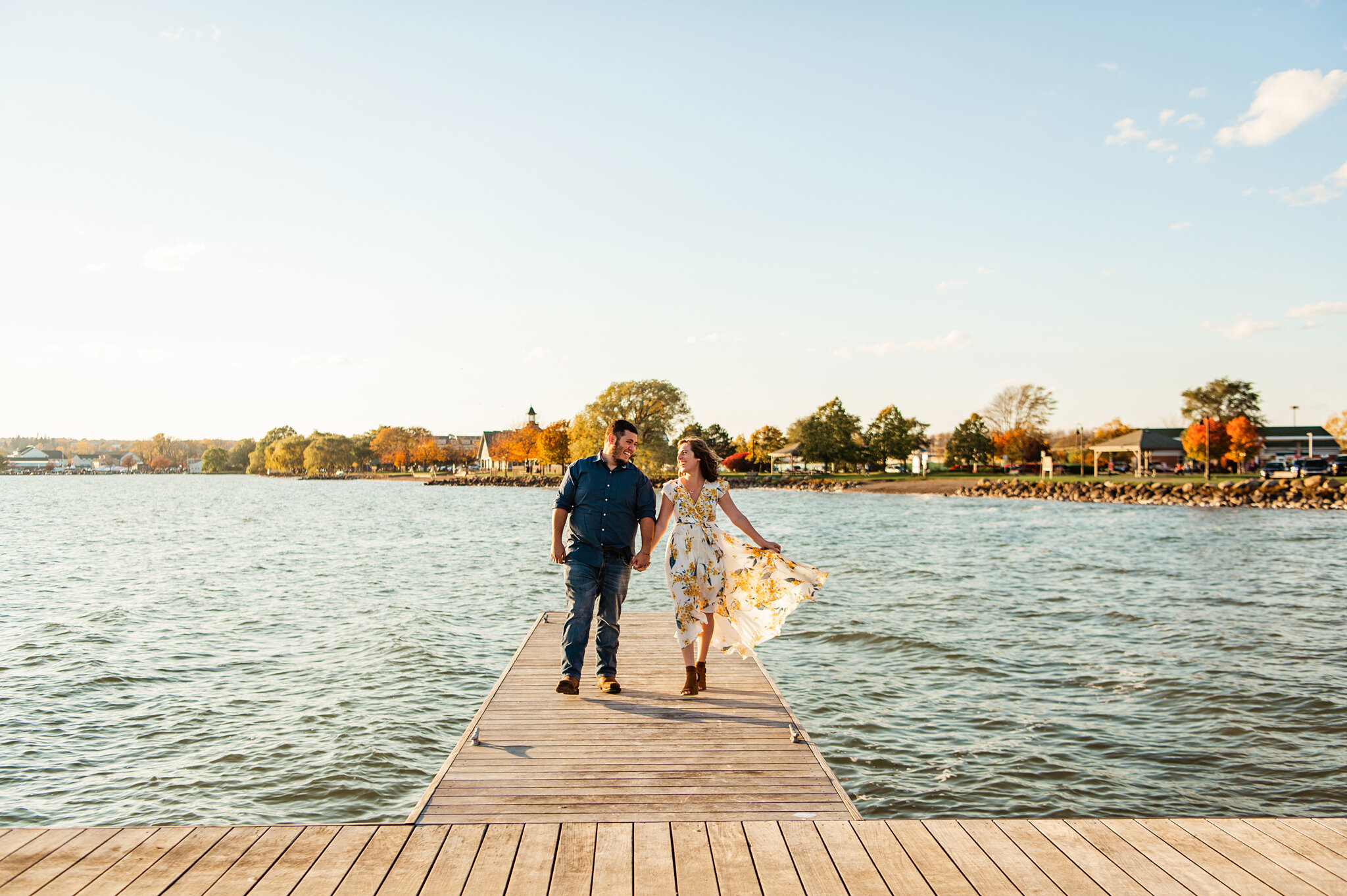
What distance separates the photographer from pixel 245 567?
24.0m

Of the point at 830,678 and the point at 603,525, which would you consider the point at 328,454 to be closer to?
the point at 830,678

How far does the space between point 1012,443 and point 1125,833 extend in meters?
93.3

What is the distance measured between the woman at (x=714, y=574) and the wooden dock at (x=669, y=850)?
1.72 m

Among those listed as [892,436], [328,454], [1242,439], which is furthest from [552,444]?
[1242,439]

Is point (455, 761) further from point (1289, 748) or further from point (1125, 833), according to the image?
point (1289, 748)

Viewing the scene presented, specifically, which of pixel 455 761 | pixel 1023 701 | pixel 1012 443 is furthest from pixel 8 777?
pixel 1012 443

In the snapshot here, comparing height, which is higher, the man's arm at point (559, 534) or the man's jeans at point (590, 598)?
the man's arm at point (559, 534)

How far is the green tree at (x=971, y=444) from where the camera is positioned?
287 ft

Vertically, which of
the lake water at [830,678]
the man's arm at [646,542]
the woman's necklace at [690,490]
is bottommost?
the lake water at [830,678]

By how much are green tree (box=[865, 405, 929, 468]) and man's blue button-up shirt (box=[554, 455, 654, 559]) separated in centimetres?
9139

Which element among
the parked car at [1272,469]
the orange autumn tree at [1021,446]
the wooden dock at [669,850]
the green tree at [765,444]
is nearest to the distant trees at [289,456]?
the green tree at [765,444]

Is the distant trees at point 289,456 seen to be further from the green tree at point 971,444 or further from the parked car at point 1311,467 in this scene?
the parked car at point 1311,467

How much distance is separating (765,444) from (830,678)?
364 feet

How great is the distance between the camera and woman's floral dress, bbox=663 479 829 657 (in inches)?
255
